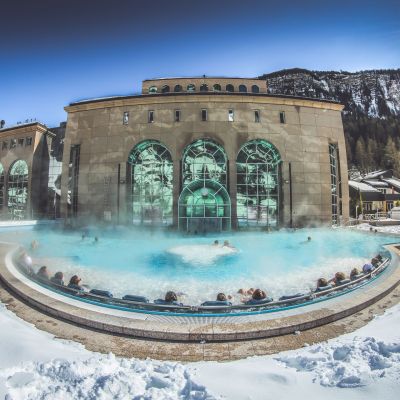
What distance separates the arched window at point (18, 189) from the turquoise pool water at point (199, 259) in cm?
1144

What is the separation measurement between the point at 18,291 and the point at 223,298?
5.78m

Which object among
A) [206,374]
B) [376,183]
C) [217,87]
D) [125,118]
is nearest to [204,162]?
[125,118]

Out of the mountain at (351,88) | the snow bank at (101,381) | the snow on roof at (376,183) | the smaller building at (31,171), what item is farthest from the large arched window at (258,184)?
the mountain at (351,88)

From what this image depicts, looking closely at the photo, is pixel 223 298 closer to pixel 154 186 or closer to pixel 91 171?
pixel 154 186

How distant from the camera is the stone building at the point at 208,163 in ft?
77.2

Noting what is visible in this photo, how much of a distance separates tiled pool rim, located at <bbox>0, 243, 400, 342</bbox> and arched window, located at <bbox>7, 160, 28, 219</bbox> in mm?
30192

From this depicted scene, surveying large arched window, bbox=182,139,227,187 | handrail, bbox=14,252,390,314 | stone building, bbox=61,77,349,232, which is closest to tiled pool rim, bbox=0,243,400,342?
handrail, bbox=14,252,390,314

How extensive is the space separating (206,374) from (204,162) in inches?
817

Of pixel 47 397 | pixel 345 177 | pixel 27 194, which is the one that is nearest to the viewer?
pixel 47 397

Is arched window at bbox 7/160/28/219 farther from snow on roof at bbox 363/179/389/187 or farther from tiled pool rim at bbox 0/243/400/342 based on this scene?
snow on roof at bbox 363/179/389/187

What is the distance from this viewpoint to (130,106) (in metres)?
24.7

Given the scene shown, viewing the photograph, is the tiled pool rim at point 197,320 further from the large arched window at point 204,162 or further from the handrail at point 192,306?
the large arched window at point 204,162

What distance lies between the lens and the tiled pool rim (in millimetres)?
4957

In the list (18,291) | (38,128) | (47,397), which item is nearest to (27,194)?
(38,128)
